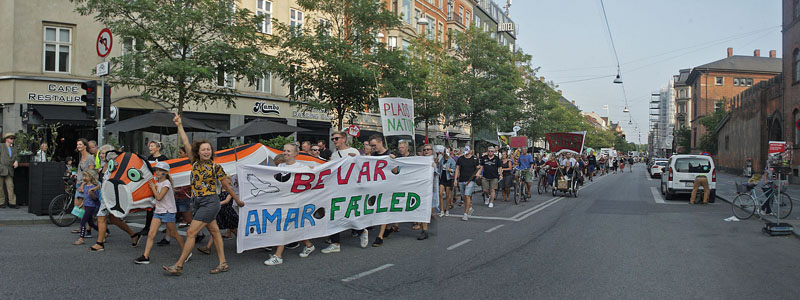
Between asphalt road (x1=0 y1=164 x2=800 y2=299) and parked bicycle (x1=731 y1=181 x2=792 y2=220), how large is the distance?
2296mm

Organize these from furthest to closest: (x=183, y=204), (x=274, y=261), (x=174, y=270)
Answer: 1. (x=183, y=204)
2. (x=274, y=261)
3. (x=174, y=270)

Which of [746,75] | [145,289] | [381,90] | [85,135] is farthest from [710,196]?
[746,75]

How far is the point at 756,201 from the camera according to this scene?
12641mm

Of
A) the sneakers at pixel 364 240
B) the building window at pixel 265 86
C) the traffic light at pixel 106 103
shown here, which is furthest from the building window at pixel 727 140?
the traffic light at pixel 106 103

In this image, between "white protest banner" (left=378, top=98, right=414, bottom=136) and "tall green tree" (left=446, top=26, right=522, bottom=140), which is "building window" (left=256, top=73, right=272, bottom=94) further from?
"white protest banner" (left=378, top=98, right=414, bottom=136)

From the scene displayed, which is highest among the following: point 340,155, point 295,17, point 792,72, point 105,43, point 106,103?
point 295,17

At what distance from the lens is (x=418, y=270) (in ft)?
22.0

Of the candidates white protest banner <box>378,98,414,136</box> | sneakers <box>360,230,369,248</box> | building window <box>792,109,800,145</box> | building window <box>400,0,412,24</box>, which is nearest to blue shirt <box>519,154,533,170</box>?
white protest banner <box>378,98,414,136</box>

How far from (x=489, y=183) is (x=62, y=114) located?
1554cm

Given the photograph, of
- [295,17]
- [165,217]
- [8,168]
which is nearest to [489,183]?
[165,217]

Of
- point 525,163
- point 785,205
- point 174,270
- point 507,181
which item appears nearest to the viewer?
point 174,270

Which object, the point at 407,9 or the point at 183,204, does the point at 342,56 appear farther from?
the point at 407,9

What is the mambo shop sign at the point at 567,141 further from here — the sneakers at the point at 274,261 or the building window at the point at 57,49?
the building window at the point at 57,49

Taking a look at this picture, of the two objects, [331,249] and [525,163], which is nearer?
[331,249]
